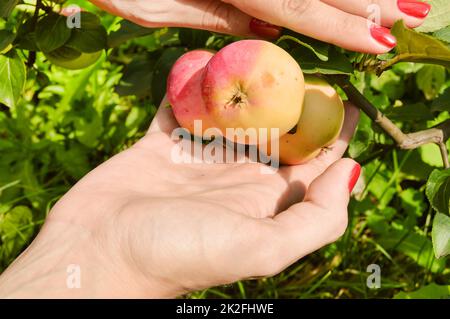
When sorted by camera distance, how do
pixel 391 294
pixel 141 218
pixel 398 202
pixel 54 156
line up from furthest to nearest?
pixel 54 156
pixel 398 202
pixel 391 294
pixel 141 218

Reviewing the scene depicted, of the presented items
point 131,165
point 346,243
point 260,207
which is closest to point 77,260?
point 131,165

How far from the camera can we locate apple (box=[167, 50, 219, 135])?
1289 millimetres

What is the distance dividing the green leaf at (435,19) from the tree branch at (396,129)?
19 cm

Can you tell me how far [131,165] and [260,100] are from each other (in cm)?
34

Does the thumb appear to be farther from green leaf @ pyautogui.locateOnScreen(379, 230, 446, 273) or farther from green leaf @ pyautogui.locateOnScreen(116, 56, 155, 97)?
green leaf @ pyautogui.locateOnScreen(116, 56, 155, 97)

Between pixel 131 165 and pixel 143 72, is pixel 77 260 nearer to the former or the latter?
pixel 131 165

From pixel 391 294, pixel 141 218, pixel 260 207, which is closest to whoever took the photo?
pixel 141 218

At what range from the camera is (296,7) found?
1.18 metres

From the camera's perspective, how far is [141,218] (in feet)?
3.48

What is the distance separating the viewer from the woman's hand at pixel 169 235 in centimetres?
102

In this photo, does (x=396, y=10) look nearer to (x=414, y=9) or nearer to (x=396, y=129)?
(x=414, y=9)

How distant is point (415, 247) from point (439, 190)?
54cm

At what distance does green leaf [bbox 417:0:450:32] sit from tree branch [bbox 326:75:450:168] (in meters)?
0.19

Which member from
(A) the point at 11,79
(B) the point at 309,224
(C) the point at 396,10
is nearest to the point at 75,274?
(B) the point at 309,224
